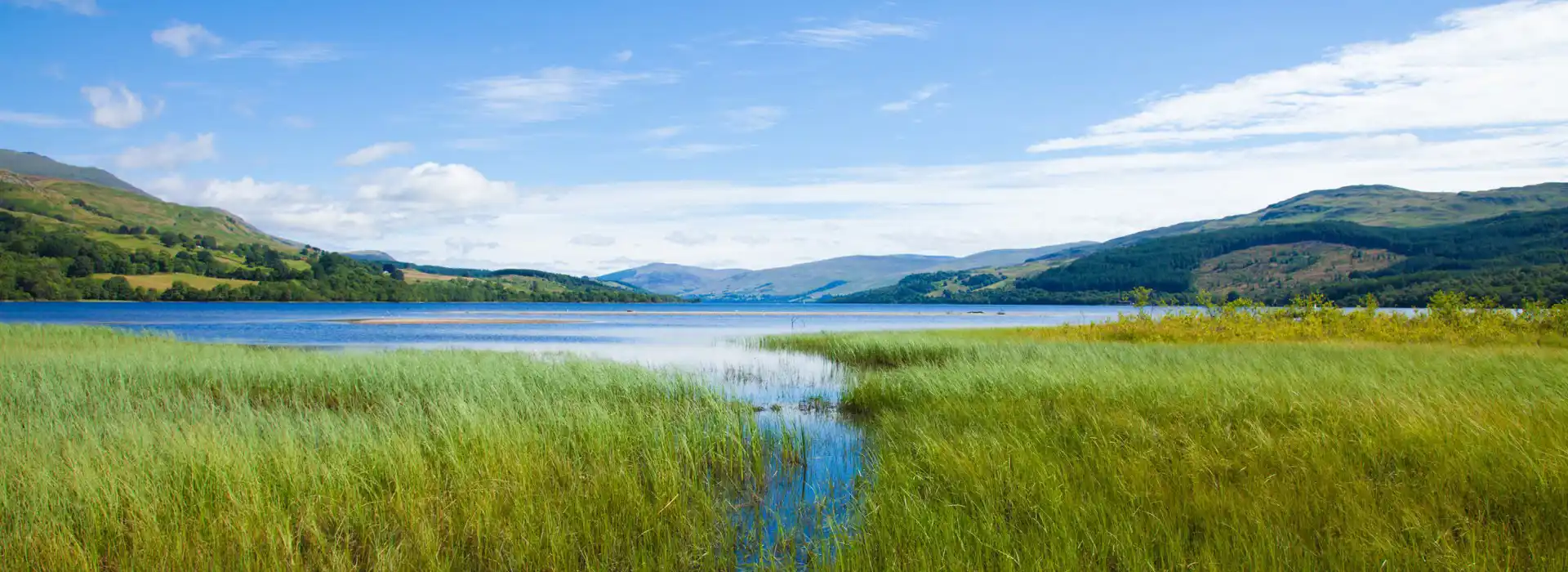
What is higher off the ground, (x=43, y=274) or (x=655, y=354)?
(x=43, y=274)

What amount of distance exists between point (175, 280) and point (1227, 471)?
160m

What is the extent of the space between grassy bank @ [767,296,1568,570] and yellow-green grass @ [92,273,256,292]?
151 metres

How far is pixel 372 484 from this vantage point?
7848 mm

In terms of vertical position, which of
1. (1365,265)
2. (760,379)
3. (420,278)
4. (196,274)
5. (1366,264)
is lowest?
(760,379)

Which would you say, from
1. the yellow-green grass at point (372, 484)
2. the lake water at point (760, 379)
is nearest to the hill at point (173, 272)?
the lake water at point (760, 379)

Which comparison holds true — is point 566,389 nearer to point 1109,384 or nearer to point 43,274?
point 1109,384

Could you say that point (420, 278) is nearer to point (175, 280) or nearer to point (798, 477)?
point (175, 280)

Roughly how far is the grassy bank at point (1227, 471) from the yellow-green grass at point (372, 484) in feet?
7.65

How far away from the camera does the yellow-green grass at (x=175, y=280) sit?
123006mm

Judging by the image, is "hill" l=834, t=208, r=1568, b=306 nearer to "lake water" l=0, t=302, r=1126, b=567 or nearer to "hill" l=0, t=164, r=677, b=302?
"lake water" l=0, t=302, r=1126, b=567

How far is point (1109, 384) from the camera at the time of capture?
44.3ft

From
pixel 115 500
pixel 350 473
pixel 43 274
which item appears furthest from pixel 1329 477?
pixel 43 274

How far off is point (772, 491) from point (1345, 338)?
2692cm

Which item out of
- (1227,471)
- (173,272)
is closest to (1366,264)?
(1227,471)
